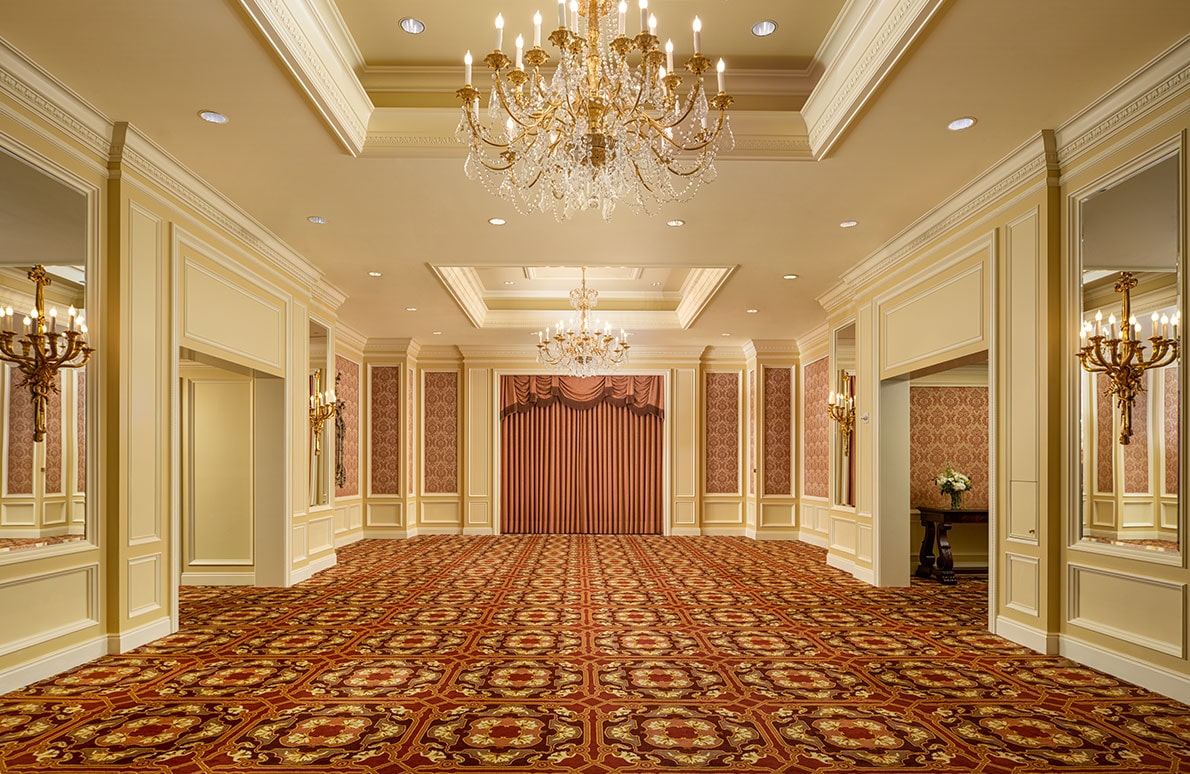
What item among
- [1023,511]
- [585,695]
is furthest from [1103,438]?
[585,695]

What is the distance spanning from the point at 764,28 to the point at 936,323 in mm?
3157

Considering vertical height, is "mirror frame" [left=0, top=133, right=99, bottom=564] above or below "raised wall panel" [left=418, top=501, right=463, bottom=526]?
above

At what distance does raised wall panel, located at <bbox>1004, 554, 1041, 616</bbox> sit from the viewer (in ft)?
17.0

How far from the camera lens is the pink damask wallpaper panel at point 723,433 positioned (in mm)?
13961

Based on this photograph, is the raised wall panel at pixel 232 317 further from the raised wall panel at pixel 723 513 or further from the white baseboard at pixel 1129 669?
the raised wall panel at pixel 723 513

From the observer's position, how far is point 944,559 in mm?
8188

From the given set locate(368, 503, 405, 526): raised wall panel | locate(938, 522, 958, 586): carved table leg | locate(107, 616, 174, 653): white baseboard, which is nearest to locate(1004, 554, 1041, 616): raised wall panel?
locate(938, 522, 958, 586): carved table leg

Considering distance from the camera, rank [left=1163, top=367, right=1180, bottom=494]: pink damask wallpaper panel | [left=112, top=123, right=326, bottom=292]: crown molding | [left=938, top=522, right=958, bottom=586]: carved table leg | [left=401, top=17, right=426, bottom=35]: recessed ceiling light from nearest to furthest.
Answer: [left=1163, top=367, right=1180, bottom=494]: pink damask wallpaper panel < [left=401, top=17, right=426, bottom=35]: recessed ceiling light < [left=112, top=123, right=326, bottom=292]: crown molding < [left=938, top=522, right=958, bottom=586]: carved table leg

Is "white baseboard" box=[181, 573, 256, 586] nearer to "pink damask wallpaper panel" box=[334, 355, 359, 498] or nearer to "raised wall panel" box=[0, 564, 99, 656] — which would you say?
"raised wall panel" box=[0, 564, 99, 656]

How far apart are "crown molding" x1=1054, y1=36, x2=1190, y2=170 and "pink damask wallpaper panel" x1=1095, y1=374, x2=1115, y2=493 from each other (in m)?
1.41

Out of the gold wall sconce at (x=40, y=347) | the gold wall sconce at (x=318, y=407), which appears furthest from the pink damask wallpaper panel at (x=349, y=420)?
the gold wall sconce at (x=40, y=347)

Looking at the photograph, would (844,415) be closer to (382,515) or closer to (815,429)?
(815,429)

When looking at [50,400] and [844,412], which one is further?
[844,412]

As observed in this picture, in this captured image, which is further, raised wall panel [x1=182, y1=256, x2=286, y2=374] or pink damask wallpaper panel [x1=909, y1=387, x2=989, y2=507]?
pink damask wallpaper panel [x1=909, y1=387, x2=989, y2=507]
